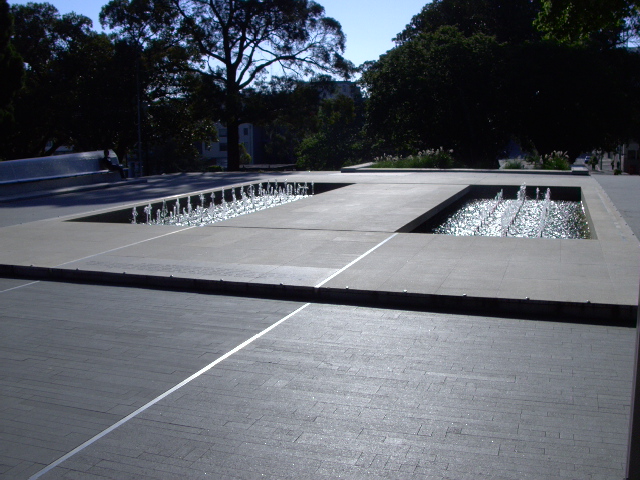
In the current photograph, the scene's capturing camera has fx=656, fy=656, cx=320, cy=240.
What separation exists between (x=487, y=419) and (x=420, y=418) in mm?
450

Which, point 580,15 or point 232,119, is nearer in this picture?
point 580,15

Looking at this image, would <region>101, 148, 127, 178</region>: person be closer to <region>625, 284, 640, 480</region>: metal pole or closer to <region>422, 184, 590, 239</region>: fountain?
<region>422, 184, 590, 239</region>: fountain

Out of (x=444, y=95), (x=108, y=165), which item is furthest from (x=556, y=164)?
(x=108, y=165)

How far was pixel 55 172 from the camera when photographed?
74.6 ft

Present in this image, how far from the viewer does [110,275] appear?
341 inches

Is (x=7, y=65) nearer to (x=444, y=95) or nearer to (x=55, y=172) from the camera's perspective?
(x=55, y=172)

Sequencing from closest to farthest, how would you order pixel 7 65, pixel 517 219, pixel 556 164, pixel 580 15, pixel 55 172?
pixel 580 15 < pixel 517 219 < pixel 55 172 < pixel 556 164 < pixel 7 65

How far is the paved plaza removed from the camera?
13.2 feet

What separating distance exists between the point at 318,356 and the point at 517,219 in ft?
33.9

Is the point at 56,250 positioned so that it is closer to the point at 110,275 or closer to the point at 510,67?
the point at 110,275

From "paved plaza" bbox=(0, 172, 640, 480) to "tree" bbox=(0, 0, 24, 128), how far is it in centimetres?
1812

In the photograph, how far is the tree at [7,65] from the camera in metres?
25.8

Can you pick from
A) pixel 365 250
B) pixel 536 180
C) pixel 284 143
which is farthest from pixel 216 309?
pixel 284 143

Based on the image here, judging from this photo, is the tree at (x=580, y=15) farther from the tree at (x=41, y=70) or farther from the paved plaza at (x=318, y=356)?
the tree at (x=41, y=70)
